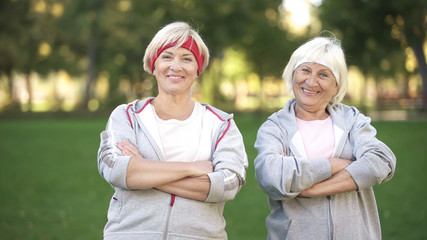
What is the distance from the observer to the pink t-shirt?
352cm

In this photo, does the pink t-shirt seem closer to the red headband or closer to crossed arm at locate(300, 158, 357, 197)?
crossed arm at locate(300, 158, 357, 197)

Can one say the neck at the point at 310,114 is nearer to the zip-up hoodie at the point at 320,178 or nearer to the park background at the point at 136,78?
the zip-up hoodie at the point at 320,178

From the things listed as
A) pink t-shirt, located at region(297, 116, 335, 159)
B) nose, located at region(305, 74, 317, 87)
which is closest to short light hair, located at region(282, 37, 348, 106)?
nose, located at region(305, 74, 317, 87)

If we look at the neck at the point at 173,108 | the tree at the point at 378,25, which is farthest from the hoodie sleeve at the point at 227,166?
the tree at the point at 378,25

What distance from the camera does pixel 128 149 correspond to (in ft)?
10.8

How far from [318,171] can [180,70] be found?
3.97 ft

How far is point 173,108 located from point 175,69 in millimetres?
308

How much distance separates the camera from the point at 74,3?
4009cm

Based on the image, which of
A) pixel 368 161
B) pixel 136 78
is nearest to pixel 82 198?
pixel 368 161

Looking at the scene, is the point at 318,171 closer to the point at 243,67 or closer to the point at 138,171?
the point at 138,171

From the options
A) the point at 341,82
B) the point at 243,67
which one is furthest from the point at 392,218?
the point at 243,67

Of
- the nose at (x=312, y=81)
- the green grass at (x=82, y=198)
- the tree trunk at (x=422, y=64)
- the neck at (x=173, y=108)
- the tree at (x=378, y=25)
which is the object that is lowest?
the green grass at (x=82, y=198)

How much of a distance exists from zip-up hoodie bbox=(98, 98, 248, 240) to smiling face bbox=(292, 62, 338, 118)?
2.10ft

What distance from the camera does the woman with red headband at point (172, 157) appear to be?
318cm
